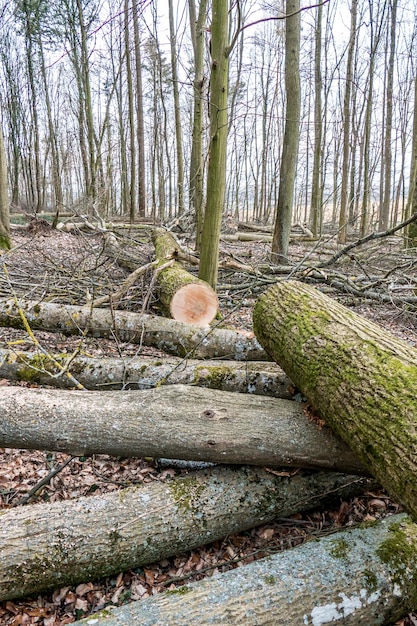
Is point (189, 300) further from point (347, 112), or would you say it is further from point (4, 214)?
point (347, 112)

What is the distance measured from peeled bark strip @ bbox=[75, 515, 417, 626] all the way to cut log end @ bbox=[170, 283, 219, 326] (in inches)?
119

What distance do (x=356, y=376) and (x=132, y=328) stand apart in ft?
9.28

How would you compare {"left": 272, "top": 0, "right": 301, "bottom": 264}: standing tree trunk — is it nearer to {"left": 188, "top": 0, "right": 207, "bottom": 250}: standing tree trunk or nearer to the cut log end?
{"left": 188, "top": 0, "right": 207, "bottom": 250}: standing tree trunk

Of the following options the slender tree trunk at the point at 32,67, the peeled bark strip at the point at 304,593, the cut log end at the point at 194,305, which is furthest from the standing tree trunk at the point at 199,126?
the slender tree trunk at the point at 32,67

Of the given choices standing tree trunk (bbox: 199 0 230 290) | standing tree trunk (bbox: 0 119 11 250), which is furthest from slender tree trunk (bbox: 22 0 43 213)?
standing tree trunk (bbox: 199 0 230 290)

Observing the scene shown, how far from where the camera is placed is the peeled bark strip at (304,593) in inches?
70.1

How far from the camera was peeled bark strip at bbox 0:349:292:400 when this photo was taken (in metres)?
3.24

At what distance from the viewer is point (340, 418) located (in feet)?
7.47

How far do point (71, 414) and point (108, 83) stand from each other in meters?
18.7

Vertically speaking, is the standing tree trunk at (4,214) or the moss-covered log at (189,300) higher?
the standing tree trunk at (4,214)

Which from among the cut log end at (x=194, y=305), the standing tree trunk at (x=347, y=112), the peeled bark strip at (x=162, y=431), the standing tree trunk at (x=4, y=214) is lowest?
the peeled bark strip at (x=162, y=431)

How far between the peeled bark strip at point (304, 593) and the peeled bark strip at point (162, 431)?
509 millimetres

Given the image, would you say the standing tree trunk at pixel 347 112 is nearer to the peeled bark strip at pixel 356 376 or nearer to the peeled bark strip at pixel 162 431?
the peeled bark strip at pixel 356 376

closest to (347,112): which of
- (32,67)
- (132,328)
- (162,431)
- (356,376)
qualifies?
(132,328)
